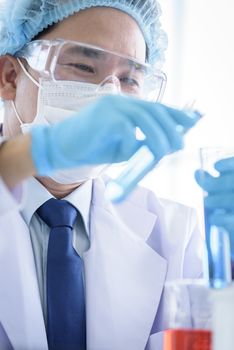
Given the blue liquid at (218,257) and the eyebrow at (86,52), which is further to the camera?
the eyebrow at (86,52)

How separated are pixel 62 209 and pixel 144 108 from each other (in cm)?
49

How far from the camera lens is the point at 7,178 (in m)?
0.95

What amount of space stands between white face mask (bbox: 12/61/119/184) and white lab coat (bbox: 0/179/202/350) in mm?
170

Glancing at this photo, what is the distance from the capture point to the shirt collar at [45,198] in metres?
1.34

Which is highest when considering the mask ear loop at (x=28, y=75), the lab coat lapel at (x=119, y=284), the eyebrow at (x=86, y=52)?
the eyebrow at (x=86, y=52)

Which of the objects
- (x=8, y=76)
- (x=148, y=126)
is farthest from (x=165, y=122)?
(x=8, y=76)

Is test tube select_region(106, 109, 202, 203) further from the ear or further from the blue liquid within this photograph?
the ear

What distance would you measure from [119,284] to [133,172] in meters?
0.50

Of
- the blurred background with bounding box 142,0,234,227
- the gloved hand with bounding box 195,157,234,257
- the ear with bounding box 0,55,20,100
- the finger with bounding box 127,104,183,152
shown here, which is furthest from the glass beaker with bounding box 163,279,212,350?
the blurred background with bounding box 142,0,234,227

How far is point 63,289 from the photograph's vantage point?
123 centimetres

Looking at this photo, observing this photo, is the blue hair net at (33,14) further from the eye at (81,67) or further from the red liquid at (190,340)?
the red liquid at (190,340)

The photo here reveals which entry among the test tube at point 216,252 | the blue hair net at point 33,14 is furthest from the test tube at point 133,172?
the blue hair net at point 33,14

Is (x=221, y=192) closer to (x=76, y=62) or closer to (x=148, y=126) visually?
(x=148, y=126)

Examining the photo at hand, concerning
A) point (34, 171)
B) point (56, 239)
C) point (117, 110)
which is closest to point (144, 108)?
point (117, 110)
